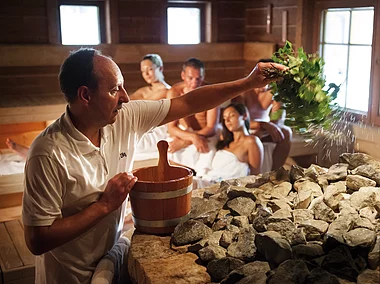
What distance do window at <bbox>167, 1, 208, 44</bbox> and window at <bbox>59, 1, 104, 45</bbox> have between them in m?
0.84

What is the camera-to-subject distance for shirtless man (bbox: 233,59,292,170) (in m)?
4.14

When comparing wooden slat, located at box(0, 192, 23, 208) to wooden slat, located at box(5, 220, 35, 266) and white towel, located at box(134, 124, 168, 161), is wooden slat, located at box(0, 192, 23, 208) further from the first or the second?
white towel, located at box(134, 124, 168, 161)

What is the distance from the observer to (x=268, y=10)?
17.9 feet

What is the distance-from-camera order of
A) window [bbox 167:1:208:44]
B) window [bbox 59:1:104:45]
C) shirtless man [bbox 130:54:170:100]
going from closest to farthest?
shirtless man [bbox 130:54:170:100] → window [bbox 59:1:104:45] → window [bbox 167:1:208:44]

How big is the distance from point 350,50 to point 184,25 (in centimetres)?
220

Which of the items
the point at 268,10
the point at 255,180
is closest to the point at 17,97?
the point at 268,10

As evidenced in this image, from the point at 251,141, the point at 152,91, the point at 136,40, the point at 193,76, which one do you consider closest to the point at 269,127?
the point at 251,141

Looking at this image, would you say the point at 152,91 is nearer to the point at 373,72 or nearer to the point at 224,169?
the point at 224,169

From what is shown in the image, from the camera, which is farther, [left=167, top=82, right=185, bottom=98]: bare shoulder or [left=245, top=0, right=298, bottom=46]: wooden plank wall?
[left=245, top=0, right=298, bottom=46]: wooden plank wall

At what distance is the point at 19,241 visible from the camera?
3521 mm

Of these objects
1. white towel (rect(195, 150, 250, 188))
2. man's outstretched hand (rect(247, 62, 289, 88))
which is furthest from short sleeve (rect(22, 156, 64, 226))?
white towel (rect(195, 150, 250, 188))

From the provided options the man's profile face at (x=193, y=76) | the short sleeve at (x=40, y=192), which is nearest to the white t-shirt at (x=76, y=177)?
the short sleeve at (x=40, y=192)

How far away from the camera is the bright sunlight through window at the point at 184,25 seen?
5.75 meters

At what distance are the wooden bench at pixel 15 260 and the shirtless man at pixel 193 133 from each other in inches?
55.5
